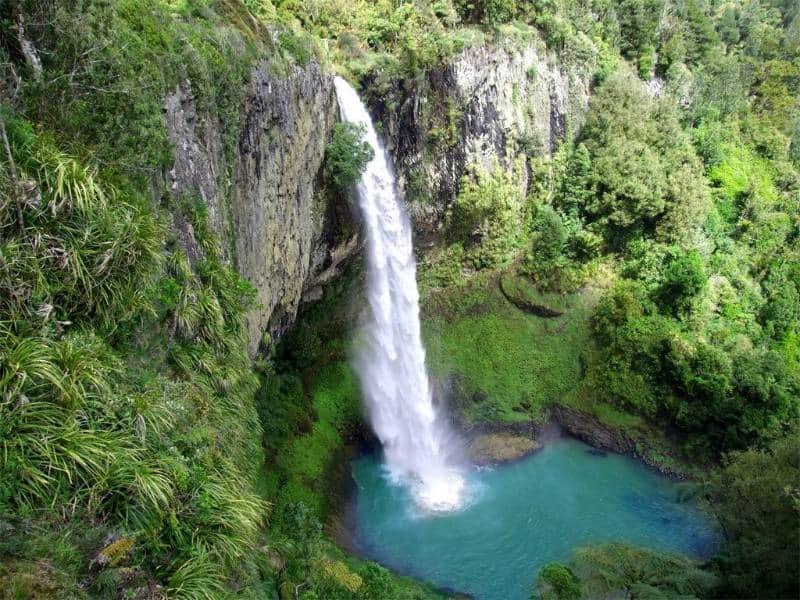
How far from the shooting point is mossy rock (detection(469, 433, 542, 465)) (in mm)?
18156

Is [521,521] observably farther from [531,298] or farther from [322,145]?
[322,145]

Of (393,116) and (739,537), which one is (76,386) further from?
(393,116)

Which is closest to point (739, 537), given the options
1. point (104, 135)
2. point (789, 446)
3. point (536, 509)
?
point (789, 446)

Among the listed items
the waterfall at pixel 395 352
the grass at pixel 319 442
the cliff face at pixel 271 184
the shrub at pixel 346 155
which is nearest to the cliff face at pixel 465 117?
the waterfall at pixel 395 352

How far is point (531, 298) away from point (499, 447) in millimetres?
6388

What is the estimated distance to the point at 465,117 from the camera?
19688 millimetres

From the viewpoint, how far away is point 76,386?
4258 millimetres

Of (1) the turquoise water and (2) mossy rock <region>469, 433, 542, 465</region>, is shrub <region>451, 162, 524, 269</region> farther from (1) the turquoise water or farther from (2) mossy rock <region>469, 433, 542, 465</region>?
(1) the turquoise water

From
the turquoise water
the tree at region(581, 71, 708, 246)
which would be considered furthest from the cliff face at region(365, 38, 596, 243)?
the turquoise water

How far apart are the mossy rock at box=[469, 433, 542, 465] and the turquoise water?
362 millimetres

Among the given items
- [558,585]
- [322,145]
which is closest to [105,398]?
[558,585]

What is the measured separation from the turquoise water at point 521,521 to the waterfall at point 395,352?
1.04 meters

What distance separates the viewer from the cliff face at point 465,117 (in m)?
18.7

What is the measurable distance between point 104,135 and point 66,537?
440 cm
